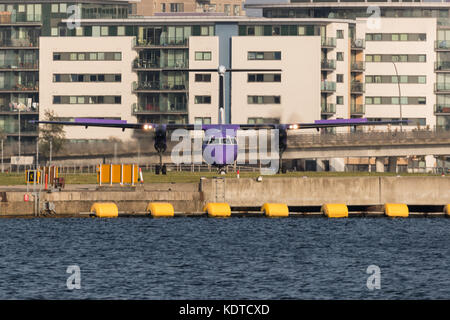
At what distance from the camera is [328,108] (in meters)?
172

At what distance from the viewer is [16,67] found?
582 ft

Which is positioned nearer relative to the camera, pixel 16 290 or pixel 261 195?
pixel 16 290

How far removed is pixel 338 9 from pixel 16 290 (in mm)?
144245

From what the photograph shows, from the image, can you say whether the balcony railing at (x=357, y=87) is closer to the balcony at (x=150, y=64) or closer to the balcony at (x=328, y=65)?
the balcony at (x=328, y=65)

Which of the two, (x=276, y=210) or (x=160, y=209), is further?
(x=276, y=210)

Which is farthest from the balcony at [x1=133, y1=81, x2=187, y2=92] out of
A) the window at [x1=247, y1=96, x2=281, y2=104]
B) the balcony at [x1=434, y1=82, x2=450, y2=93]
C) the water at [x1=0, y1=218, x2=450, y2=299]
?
the water at [x1=0, y1=218, x2=450, y2=299]

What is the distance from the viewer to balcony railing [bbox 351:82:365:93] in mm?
185500

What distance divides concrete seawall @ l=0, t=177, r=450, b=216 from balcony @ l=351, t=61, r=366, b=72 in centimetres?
9917

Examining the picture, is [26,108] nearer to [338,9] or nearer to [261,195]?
[338,9]

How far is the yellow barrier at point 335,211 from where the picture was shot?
8444 cm

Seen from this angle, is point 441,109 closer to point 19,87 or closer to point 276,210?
point 19,87

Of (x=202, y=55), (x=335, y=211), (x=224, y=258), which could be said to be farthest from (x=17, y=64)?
(x=224, y=258)

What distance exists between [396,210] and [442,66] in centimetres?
11409
